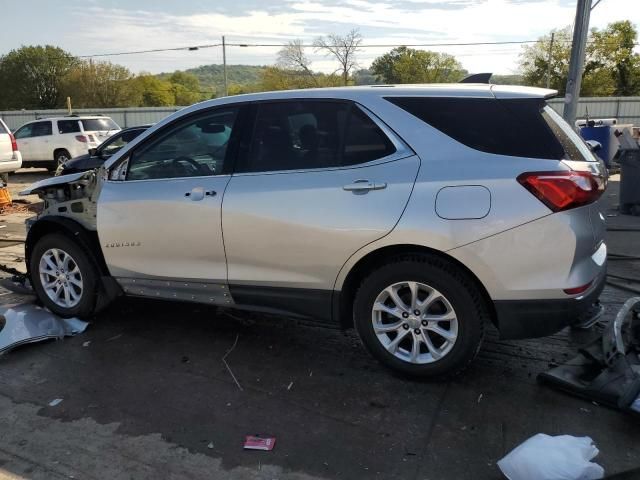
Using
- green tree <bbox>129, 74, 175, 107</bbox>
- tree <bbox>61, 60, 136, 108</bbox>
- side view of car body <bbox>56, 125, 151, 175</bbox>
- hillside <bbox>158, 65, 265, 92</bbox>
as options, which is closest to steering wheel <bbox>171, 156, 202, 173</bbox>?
side view of car body <bbox>56, 125, 151, 175</bbox>

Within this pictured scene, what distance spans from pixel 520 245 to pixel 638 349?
1.03 meters

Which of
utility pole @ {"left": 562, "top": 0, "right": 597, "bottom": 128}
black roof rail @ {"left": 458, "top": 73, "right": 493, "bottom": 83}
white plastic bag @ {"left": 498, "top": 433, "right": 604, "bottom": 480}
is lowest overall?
white plastic bag @ {"left": 498, "top": 433, "right": 604, "bottom": 480}

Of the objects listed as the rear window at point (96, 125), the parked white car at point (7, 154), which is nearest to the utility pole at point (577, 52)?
the parked white car at point (7, 154)

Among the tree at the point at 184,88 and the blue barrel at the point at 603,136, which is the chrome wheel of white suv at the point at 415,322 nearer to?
the blue barrel at the point at 603,136

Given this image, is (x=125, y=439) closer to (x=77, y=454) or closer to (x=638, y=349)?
(x=77, y=454)

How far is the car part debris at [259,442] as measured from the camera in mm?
2934

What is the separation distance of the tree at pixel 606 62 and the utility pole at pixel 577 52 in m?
55.8

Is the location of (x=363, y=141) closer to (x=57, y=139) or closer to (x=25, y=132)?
(x=57, y=139)

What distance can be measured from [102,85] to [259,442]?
67.3m

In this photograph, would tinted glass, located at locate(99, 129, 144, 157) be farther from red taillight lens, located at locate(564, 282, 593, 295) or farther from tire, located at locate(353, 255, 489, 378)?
red taillight lens, located at locate(564, 282, 593, 295)

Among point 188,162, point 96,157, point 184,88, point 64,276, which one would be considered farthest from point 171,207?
point 184,88

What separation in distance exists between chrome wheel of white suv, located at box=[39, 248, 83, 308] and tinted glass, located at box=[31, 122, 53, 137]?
14456mm

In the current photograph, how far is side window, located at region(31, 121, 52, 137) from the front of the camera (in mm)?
17344

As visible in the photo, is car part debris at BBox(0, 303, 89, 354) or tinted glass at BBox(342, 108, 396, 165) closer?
tinted glass at BBox(342, 108, 396, 165)
